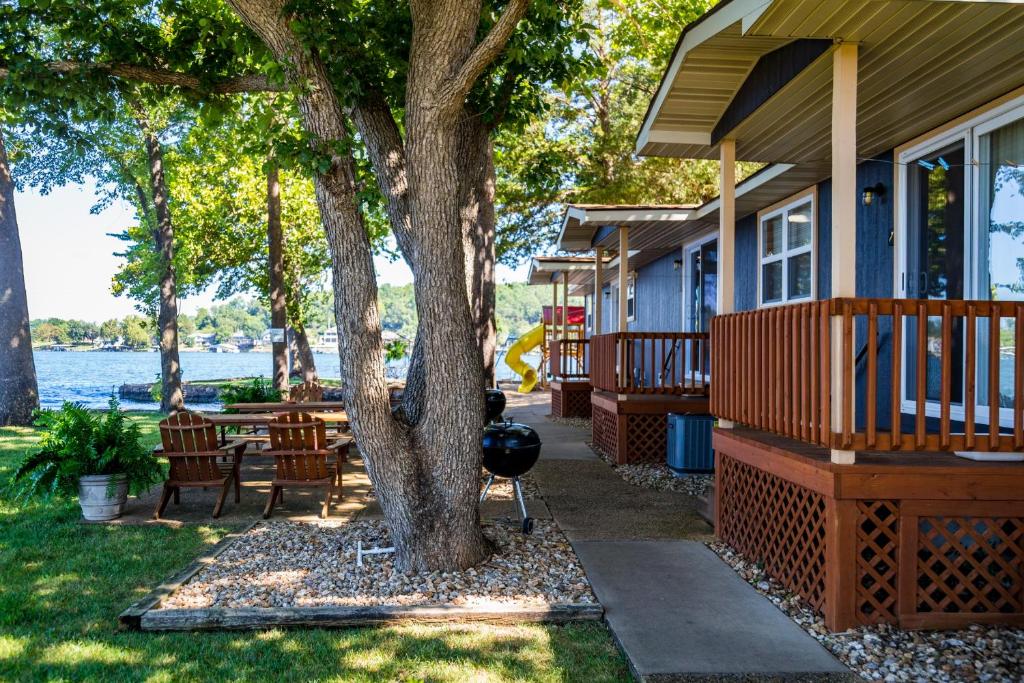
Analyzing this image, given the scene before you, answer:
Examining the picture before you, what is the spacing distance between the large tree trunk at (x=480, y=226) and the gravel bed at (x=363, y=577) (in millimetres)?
2067

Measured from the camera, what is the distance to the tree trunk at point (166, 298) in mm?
15914

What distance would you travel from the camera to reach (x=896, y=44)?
14.2 feet

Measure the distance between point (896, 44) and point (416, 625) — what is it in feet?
14.4

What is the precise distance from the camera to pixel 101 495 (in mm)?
6223

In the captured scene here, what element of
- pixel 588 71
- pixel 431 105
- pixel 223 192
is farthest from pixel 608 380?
pixel 223 192

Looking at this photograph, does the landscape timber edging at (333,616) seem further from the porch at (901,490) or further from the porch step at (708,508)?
the porch step at (708,508)

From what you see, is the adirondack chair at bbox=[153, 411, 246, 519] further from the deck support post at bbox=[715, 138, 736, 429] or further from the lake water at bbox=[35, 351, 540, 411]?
the lake water at bbox=[35, 351, 540, 411]

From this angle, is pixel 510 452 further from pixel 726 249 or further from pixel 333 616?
pixel 726 249

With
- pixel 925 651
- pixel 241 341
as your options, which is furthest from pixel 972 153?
pixel 241 341

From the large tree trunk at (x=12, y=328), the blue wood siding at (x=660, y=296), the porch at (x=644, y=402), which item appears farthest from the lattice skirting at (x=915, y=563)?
the large tree trunk at (x=12, y=328)

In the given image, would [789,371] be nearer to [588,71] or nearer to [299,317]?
[588,71]

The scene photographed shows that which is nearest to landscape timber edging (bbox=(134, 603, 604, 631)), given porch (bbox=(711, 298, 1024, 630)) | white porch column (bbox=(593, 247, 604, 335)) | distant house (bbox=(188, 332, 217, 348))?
porch (bbox=(711, 298, 1024, 630))

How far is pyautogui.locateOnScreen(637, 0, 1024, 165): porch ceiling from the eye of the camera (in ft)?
13.0

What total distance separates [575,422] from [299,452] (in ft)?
27.9
